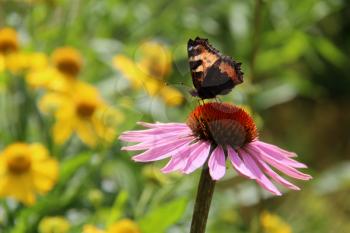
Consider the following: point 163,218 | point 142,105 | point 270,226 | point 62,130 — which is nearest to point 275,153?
point 163,218

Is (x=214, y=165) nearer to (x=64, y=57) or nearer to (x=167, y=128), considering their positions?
(x=167, y=128)

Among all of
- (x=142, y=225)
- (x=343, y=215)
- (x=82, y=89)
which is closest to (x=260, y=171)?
(x=142, y=225)

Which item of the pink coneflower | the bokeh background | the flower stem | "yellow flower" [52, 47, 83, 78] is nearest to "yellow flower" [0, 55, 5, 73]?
the bokeh background

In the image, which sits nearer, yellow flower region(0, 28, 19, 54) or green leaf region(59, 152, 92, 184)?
green leaf region(59, 152, 92, 184)

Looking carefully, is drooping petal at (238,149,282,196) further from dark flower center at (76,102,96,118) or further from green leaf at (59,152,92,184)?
dark flower center at (76,102,96,118)

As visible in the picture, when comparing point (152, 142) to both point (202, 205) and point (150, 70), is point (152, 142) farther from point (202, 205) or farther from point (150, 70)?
point (150, 70)

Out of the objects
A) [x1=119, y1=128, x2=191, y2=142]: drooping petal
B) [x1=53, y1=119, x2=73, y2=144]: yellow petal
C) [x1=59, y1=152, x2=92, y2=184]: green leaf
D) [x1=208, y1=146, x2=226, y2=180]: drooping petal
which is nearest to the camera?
[x1=208, y1=146, x2=226, y2=180]: drooping petal
